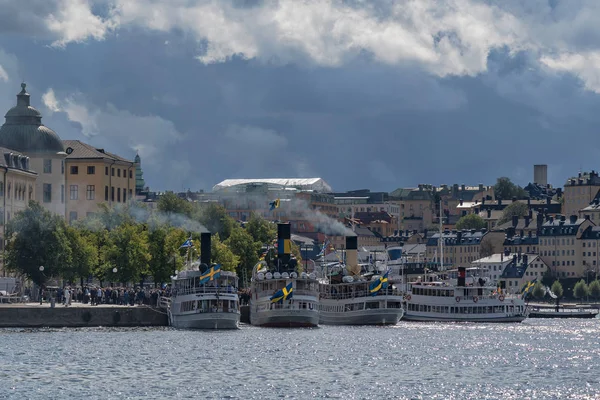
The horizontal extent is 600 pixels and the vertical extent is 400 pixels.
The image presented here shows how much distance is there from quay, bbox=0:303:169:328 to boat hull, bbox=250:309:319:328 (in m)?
9.17

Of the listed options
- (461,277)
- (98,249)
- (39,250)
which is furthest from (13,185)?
(461,277)

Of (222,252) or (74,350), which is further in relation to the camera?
(222,252)

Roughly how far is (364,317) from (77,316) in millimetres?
32917

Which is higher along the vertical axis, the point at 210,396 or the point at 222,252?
the point at 222,252

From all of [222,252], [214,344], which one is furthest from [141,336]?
[222,252]

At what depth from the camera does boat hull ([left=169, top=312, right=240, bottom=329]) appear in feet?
470

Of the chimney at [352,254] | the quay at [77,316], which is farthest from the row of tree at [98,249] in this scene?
the chimney at [352,254]

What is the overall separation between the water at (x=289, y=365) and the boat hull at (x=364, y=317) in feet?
50.6

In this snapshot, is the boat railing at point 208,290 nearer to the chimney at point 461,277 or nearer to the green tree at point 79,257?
the green tree at point 79,257

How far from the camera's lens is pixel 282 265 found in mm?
157375

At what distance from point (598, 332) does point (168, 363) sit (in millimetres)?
68457

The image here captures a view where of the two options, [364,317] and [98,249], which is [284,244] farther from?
[98,249]

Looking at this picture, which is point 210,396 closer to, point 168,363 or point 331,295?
point 168,363

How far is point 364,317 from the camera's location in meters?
166
